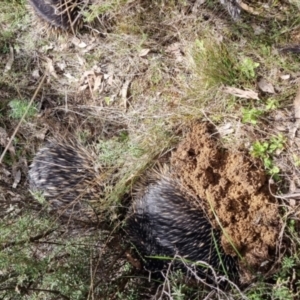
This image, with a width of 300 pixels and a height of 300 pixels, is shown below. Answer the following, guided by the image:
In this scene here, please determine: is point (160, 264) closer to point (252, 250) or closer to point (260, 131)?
point (252, 250)

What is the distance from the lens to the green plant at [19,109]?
4676mm

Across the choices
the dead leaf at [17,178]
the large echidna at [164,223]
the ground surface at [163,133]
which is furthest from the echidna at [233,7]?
the dead leaf at [17,178]

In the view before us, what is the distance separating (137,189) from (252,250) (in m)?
0.97

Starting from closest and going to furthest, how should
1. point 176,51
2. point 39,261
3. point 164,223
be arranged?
point 39,261
point 164,223
point 176,51

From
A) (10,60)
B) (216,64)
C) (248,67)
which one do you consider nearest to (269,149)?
(248,67)

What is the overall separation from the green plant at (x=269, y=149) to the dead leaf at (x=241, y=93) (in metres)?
0.33

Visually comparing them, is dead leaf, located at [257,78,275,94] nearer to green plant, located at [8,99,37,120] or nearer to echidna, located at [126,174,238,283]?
echidna, located at [126,174,238,283]

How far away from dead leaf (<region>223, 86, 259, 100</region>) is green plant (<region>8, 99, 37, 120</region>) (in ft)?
5.18

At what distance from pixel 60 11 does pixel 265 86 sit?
1.71m

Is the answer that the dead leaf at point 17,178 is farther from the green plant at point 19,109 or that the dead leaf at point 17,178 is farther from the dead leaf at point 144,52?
the dead leaf at point 144,52

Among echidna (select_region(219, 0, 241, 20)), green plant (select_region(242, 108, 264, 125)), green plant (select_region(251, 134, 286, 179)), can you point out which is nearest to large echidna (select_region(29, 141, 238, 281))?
green plant (select_region(251, 134, 286, 179))

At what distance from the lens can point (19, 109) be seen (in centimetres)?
467

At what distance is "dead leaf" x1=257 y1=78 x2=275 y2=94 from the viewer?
167 inches

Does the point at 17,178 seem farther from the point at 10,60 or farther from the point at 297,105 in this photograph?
the point at 297,105
